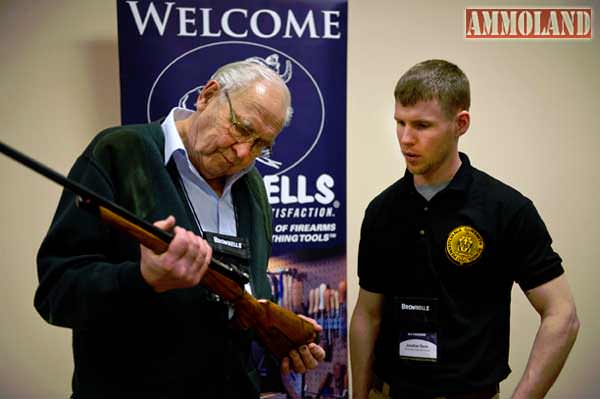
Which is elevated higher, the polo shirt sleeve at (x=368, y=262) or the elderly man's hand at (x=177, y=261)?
the elderly man's hand at (x=177, y=261)

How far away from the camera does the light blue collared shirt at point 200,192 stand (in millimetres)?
1445

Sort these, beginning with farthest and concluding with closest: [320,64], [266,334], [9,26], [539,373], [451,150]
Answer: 1. [9,26]
2. [320,64]
3. [451,150]
4. [539,373]
5. [266,334]

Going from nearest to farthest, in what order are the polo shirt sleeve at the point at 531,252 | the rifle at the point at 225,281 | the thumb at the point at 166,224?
the rifle at the point at 225,281
the thumb at the point at 166,224
the polo shirt sleeve at the point at 531,252

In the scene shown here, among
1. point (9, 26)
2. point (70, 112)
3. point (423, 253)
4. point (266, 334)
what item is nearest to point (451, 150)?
Answer: point (423, 253)

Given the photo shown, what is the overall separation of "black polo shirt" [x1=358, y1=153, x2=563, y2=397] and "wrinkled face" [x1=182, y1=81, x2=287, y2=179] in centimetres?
66

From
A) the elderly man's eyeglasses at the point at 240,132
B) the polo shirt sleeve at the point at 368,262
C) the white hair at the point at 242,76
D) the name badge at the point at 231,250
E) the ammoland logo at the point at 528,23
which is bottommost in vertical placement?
the polo shirt sleeve at the point at 368,262

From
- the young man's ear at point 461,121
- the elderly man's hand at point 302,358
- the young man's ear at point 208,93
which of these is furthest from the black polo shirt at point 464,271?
the young man's ear at point 208,93

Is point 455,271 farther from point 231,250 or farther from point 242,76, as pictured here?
point 242,76

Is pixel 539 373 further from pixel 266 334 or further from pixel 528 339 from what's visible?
pixel 528 339

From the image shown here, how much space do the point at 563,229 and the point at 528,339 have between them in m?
0.61

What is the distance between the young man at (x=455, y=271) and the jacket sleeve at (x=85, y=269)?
3.01 ft

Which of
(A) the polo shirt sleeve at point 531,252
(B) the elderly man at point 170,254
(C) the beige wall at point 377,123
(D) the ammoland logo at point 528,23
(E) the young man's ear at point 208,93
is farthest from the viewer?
(D) the ammoland logo at point 528,23

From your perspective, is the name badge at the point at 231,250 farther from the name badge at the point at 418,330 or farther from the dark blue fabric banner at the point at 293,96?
the dark blue fabric banner at the point at 293,96

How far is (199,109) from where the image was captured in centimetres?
153
